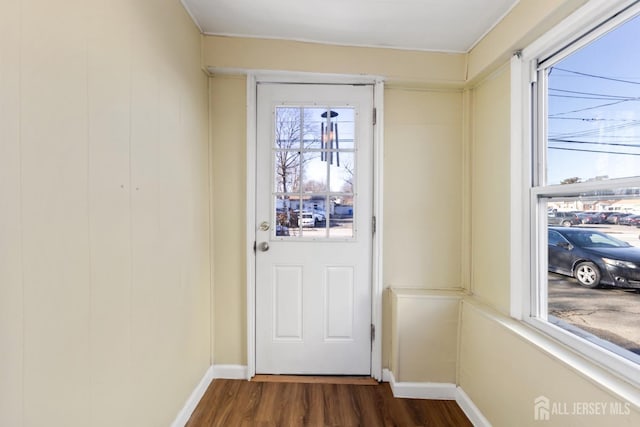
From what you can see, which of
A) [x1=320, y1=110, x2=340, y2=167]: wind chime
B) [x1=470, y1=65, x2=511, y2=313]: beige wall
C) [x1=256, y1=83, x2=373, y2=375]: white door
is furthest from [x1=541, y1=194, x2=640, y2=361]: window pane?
[x1=320, y1=110, x2=340, y2=167]: wind chime

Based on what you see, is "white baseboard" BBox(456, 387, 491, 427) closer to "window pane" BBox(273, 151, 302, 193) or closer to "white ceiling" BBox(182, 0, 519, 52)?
"window pane" BBox(273, 151, 302, 193)

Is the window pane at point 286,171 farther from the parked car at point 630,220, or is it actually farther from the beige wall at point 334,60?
the parked car at point 630,220

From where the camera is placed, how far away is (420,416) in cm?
173

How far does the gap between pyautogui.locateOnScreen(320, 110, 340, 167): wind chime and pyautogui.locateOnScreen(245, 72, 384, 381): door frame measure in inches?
8.9

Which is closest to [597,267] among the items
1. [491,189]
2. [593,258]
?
[593,258]

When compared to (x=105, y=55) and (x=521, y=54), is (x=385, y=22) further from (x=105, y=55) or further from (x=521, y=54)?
(x=105, y=55)

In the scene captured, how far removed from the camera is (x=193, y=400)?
5.72 ft

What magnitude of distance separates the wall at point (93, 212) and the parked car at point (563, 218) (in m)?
1.84

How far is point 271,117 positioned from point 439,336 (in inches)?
71.4

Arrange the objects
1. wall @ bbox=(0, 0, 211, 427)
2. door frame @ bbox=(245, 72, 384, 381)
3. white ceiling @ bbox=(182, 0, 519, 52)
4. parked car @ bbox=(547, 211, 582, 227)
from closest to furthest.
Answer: wall @ bbox=(0, 0, 211, 427) < parked car @ bbox=(547, 211, 582, 227) < white ceiling @ bbox=(182, 0, 519, 52) < door frame @ bbox=(245, 72, 384, 381)

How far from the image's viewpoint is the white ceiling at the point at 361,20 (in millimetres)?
1582

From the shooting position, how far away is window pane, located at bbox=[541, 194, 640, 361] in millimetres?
1076

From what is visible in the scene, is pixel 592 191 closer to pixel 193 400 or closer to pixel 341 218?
pixel 341 218

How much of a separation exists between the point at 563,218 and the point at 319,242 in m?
1.33
